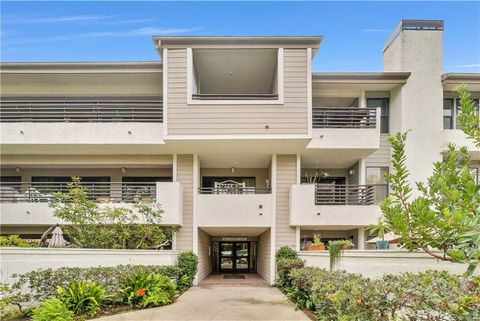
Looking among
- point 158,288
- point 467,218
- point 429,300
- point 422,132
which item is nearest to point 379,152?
point 422,132

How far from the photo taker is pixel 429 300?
3.67m

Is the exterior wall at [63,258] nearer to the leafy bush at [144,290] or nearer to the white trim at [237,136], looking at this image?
the leafy bush at [144,290]

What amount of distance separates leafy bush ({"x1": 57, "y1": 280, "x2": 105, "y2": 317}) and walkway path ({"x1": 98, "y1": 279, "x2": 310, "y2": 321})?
0.50 m

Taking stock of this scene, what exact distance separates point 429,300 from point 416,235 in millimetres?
1309

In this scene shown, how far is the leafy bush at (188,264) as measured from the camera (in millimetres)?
13734

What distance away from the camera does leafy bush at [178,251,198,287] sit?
13.7m

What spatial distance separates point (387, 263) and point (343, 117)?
9013 mm

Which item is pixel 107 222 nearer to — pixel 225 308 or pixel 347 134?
pixel 225 308

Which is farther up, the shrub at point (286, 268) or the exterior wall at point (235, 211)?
the exterior wall at point (235, 211)

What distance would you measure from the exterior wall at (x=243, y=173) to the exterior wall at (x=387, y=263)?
7.56m

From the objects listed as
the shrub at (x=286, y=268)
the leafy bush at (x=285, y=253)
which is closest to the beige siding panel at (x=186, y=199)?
the leafy bush at (x=285, y=253)

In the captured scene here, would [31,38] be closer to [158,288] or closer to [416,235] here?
[158,288]

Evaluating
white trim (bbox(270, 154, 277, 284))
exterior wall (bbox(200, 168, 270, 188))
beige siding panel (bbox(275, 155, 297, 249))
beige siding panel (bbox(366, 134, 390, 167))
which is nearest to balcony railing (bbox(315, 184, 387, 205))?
beige siding panel (bbox(275, 155, 297, 249))

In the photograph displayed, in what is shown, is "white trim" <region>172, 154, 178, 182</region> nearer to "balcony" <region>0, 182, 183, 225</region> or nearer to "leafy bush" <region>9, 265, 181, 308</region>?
"balcony" <region>0, 182, 183, 225</region>
